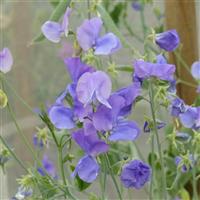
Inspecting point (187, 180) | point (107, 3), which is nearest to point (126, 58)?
point (107, 3)

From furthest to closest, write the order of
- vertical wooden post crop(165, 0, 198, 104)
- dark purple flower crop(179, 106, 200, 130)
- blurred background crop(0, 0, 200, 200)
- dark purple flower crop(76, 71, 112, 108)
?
blurred background crop(0, 0, 200, 200) → vertical wooden post crop(165, 0, 198, 104) → dark purple flower crop(179, 106, 200, 130) → dark purple flower crop(76, 71, 112, 108)

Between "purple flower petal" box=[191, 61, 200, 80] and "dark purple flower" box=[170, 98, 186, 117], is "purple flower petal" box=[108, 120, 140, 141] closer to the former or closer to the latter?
"dark purple flower" box=[170, 98, 186, 117]

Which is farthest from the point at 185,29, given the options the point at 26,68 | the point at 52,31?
the point at 26,68

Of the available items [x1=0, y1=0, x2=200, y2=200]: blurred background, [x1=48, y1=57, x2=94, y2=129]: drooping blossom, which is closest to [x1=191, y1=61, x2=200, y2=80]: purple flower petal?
[x1=48, y1=57, x2=94, y2=129]: drooping blossom

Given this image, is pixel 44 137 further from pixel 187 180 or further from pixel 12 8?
pixel 12 8

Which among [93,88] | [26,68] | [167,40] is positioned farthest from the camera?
[26,68]

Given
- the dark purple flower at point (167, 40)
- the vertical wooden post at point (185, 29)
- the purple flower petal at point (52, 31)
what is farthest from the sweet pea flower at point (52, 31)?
the vertical wooden post at point (185, 29)

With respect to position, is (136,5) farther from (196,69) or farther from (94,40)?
(94,40)
